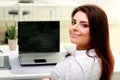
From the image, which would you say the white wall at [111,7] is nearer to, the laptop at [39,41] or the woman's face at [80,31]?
the laptop at [39,41]

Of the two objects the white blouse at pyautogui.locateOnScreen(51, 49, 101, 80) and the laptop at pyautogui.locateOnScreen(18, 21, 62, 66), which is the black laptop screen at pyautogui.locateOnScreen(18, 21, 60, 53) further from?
the white blouse at pyautogui.locateOnScreen(51, 49, 101, 80)

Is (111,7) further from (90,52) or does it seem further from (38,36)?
(90,52)

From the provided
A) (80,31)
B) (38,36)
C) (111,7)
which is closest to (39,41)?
(38,36)

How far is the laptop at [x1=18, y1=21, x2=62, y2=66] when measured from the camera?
2.17m

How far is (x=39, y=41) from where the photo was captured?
2232mm

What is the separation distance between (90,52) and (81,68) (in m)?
0.10

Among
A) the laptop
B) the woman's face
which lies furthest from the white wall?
the woman's face

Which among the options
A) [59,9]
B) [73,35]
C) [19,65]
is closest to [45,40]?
[19,65]

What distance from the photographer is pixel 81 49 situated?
136cm

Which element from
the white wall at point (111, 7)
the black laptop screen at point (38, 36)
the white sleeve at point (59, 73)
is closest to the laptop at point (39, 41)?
the black laptop screen at point (38, 36)

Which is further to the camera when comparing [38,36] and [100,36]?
[38,36]

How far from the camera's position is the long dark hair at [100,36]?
1279 millimetres

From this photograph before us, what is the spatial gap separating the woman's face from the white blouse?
1.9 inches

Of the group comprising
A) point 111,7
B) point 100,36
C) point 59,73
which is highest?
point 111,7
